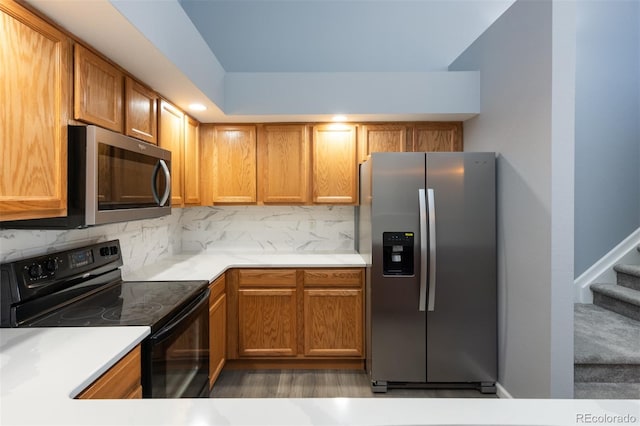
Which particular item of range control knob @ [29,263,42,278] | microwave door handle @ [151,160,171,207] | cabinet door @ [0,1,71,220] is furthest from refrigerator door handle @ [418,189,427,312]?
range control knob @ [29,263,42,278]

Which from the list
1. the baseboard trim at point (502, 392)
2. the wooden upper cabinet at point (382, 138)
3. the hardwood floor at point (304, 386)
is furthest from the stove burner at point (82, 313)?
the baseboard trim at point (502, 392)

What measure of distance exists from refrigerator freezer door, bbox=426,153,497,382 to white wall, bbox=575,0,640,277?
1283 mm

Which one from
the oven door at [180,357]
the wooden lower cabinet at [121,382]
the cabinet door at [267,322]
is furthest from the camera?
the cabinet door at [267,322]

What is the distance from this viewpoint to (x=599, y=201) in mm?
3156

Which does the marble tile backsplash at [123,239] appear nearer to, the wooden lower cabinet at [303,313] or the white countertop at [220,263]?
the white countertop at [220,263]

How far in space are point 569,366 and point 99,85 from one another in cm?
283

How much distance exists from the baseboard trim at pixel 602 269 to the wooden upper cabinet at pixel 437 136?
1.53m

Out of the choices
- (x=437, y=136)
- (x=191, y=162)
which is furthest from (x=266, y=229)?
(x=437, y=136)

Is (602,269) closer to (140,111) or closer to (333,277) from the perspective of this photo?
(333,277)

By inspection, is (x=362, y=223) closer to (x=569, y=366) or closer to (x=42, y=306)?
(x=569, y=366)

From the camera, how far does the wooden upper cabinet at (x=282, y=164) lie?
3.15 m

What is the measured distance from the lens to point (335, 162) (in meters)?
3.15

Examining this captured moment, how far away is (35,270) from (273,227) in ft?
6.95

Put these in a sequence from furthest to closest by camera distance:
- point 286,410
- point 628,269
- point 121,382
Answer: point 628,269 → point 121,382 → point 286,410
